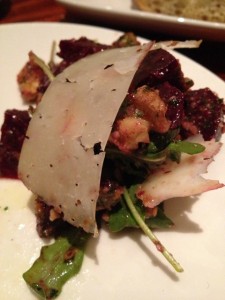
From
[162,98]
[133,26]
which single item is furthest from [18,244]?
[133,26]

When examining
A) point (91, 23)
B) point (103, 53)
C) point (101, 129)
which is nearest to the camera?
point (101, 129)

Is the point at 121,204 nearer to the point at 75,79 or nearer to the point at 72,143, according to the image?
the point at 72,143

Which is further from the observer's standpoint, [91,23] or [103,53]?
[91,23]

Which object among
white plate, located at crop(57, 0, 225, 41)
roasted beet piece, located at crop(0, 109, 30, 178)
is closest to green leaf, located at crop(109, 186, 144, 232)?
roasted beet piece, located at crop(0, 109, 30, 178)

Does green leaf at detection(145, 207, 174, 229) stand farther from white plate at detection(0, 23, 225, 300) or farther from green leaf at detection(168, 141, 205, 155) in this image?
green leaf at detection(168, 141, 205, 155)

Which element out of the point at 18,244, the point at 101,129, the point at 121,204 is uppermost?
the point at 101,129

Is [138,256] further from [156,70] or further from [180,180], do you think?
[156,70]
